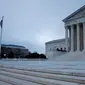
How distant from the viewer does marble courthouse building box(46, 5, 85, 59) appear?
4267cm

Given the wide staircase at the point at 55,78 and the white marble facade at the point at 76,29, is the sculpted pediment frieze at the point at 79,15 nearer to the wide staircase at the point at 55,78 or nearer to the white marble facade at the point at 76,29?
the white marble facade at the point at 76,29

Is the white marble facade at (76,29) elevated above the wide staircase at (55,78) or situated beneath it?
elevated above

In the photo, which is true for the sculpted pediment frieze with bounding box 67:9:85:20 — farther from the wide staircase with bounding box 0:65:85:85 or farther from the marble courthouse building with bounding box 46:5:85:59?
the wide staircase with bounding box 0:65:85:85

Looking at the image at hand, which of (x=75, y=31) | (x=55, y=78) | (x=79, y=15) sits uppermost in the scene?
(x=79, y=15)

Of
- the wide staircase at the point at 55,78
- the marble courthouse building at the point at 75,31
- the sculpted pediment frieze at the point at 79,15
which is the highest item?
the sculpted pediment frieze at the point at 79,15

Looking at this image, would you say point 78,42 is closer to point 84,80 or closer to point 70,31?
point 70,31

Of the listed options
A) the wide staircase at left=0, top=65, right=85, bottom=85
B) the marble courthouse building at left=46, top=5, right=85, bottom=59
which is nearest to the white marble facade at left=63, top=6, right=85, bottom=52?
the marble courthouse building at left=46, top=5, right=85, bottom=59

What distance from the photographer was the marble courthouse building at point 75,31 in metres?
42.7

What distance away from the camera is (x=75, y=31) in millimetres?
47344

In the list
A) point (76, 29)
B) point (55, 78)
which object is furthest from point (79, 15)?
point (55, 78)

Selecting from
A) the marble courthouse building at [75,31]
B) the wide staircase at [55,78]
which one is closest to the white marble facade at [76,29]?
the marble courthouse building at [75,31]

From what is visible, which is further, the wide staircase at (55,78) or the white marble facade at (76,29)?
the white marble facade at (76,29)

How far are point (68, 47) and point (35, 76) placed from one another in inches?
1606

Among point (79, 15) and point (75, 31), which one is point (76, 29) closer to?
point (75, 31)
